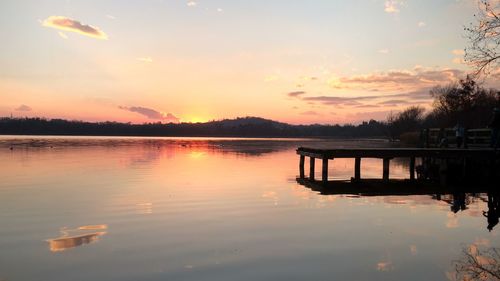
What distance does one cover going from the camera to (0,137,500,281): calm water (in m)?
9.30

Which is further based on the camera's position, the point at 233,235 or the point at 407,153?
the point at 407,153

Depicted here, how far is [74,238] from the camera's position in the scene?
39.5 feet

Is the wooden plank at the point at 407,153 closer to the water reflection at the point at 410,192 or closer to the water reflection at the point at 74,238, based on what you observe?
the water reflection at the point at 410,192

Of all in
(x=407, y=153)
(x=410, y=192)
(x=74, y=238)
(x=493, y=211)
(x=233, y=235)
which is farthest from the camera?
(x=407, y=153)

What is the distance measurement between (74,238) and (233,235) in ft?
14.9

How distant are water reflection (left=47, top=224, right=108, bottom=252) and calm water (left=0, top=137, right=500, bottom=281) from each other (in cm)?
3

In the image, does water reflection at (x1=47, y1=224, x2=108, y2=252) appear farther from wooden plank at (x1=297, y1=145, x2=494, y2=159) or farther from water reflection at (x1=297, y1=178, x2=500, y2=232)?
wooden plank at (x1=297, y1=145, x2=494, y2=159)

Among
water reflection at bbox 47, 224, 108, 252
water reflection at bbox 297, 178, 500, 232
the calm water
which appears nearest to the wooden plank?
water reflection at bbox 297, 178, 500, 232

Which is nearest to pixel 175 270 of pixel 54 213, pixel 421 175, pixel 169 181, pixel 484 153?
pixel 54 213

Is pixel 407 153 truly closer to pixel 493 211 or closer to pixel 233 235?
pixel 493 211

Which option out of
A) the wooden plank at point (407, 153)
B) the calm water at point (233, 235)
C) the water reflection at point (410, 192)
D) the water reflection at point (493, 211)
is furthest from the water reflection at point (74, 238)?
the wooden plank at point (407, 153)

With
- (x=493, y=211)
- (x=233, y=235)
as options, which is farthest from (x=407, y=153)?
(x=233, y=235)

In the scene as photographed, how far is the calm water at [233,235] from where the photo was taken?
9.30 m

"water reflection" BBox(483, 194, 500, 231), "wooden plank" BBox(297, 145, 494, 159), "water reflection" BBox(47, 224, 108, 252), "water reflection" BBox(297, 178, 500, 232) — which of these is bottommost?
"water reflection" BBox(483, 194, 500, 231)
